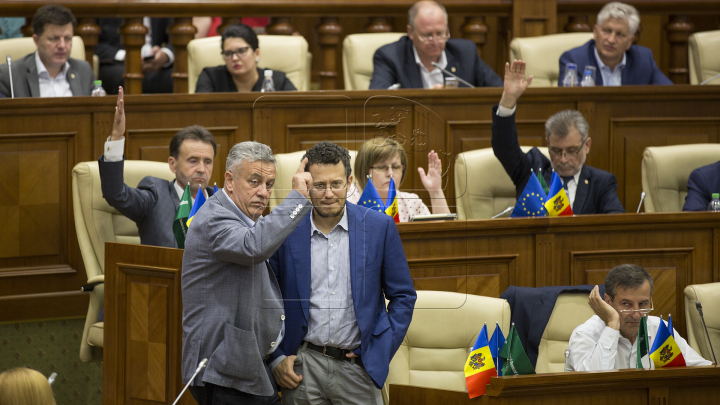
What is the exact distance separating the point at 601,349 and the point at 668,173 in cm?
162

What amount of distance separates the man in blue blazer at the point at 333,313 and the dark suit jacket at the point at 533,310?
75 centimetres

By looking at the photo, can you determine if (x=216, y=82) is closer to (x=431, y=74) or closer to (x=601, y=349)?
(x=431, y=74)

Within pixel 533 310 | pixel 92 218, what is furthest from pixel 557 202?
pixel 92 218

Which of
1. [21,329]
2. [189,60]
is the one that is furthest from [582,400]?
[189,60]

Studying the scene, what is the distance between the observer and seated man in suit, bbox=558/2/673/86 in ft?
14.6

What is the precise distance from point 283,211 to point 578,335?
1.11 metres

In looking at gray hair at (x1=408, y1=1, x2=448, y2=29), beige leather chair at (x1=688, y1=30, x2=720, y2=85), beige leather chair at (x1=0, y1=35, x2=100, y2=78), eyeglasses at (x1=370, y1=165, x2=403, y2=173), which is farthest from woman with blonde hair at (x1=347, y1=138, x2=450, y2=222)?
beige leather chair at (x1=688, y1=30, x2=720, y2=85)

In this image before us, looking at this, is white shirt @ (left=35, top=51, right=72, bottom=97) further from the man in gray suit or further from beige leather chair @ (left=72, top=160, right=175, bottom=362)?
the man in gray suit

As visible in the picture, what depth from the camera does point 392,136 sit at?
8.69ft

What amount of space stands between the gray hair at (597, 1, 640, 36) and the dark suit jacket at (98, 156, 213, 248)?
90.2 inches

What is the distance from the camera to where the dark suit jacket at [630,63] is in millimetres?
4504

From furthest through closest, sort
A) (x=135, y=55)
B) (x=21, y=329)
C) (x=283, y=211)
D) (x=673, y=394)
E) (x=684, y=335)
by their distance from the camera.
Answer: (x=135, y=55)
(x=21, y=329)
(x=684, y=335)
(x=673, y=394)
(x=283, y=211)

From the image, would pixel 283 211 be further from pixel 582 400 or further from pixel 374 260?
pixel 582 400

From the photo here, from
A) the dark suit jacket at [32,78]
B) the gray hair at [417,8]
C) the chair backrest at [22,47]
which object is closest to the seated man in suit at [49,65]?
the dark suit jacket at [32,78]
